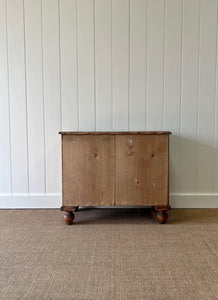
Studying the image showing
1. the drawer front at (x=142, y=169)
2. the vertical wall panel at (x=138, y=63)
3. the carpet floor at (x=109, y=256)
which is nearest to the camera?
the carpet floor at (x=109, y=256)

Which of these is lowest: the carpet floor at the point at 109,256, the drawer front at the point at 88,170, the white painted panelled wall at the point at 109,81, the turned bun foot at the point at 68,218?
the carpet floor at the point at 109,256

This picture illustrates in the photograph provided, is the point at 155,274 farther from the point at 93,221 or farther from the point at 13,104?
the point at 13,104

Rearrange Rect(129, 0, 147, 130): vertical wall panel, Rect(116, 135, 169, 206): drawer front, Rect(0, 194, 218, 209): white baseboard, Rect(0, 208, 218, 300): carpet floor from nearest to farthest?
Rect(0, 208, 218, 300): carpet floor
Rect(116, 135, 169, 206): drawer front
Rect(129, 0, 147, 130): vertical wall panel
Rect(0, 194, 218, 209): white baseboard

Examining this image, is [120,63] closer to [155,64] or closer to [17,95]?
[155,64]

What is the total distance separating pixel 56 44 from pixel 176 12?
0.87 metres

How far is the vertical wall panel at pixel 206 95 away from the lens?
2096 millimetres

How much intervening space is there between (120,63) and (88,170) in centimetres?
82

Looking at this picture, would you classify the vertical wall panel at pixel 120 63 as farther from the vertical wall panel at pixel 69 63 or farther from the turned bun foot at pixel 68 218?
the turned bun foot at pixel 68 218

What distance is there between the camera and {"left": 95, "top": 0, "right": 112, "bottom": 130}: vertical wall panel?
2.09m

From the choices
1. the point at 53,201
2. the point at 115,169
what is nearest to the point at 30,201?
the point at 53,201

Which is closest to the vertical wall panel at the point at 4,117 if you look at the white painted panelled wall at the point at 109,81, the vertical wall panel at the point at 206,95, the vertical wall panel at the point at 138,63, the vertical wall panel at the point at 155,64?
the white painted panelled wall at the point at 109,81

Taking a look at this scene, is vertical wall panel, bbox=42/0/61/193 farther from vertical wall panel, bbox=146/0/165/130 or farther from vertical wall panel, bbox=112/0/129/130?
vertical wall panel, bbox=146/0/165/130

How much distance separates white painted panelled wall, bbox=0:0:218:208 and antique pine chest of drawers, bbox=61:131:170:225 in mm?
342

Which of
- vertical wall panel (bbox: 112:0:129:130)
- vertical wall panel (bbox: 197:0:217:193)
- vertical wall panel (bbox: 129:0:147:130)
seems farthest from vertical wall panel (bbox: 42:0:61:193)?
vertical wall panel (bbox: 197:0:217:193)
